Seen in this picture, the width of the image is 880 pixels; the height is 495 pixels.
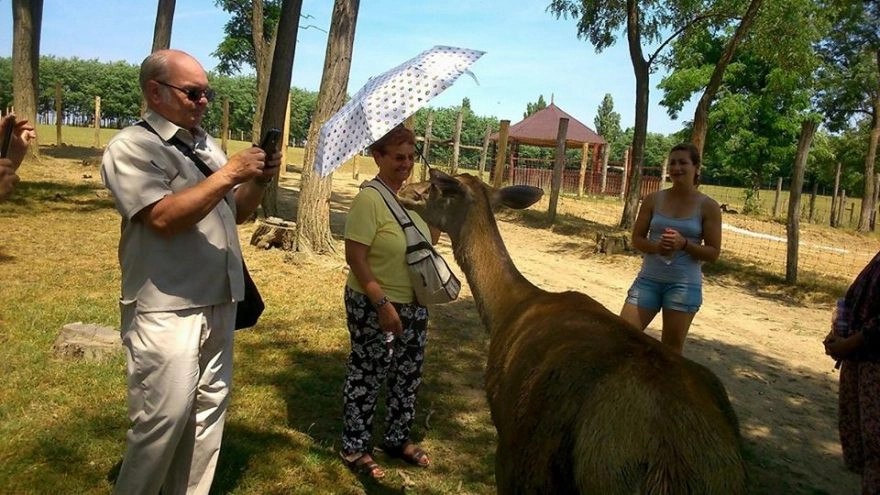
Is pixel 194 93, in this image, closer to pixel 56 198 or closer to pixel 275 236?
pixel 275 236

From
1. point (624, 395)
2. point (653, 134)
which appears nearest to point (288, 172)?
point (624, 395)

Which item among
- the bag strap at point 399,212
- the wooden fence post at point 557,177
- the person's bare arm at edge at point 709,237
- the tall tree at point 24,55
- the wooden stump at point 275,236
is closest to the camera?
the bag strap at point 399,212

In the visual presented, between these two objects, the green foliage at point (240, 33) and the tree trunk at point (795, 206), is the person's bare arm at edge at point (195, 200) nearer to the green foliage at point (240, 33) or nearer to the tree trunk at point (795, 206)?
the tree trunk at point (795, 206)

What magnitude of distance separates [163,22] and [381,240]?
46.3 feet

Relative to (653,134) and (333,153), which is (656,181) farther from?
(653,134)

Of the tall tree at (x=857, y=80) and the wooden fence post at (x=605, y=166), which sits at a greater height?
the tall tree at (x=857, y=80)

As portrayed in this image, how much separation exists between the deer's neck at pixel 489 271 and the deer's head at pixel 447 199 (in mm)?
87

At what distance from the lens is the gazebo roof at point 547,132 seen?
112ft

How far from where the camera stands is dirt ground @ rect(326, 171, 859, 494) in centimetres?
490

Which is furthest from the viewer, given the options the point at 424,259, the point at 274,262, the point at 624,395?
the point at 274,262

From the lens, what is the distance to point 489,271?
429 cm

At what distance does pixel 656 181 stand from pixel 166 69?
31070 millimetres

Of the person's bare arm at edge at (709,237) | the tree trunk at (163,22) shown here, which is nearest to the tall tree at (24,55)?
the tree trunk at (163,22)

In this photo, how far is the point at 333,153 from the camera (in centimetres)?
368
